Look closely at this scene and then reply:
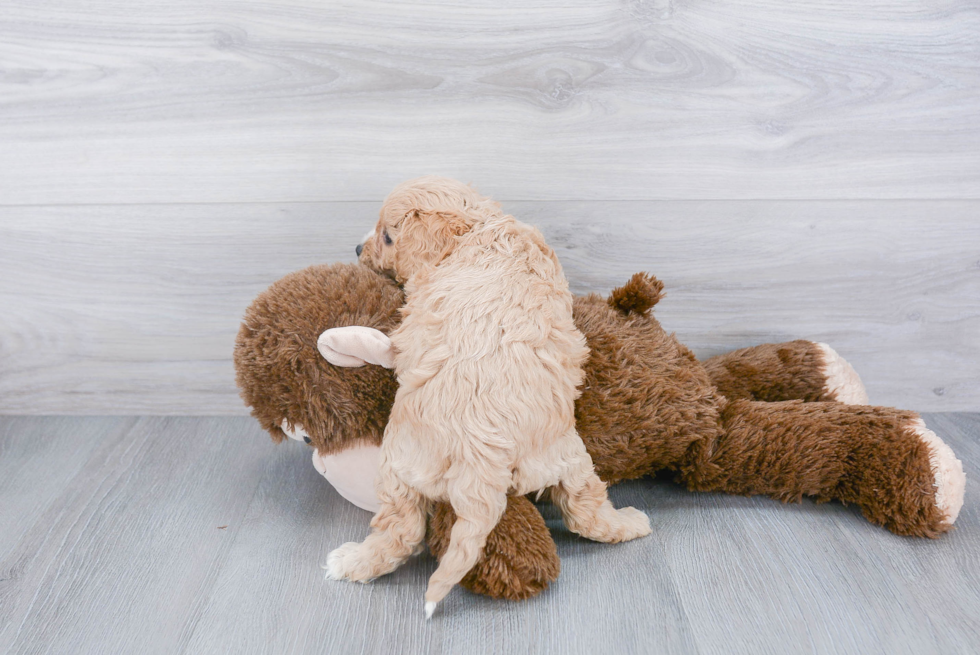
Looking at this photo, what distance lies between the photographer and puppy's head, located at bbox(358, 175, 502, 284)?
0.82 metres

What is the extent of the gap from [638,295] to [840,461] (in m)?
0.35

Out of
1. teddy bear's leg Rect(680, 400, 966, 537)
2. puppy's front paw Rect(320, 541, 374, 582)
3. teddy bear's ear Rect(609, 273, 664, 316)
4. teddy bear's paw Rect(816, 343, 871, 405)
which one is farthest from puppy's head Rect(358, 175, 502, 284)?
teddy bear's paw Rect(816, 343, 871, 405)

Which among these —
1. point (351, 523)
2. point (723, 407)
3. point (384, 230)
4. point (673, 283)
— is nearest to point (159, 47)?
point (384, 230)

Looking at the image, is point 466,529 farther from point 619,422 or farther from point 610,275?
point 610,275

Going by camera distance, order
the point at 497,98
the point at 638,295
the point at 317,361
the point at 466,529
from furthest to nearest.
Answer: the point at 497,98 < the point at 638,295 < the point at 317,361 < the point at 466,529

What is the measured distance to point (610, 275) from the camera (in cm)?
115

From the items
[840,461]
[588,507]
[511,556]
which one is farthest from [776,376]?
[511,556]

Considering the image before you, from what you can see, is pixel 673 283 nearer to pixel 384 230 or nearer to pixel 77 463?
pixel 384 230

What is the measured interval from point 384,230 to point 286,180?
1.04 feet

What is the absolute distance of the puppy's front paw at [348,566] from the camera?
0.83m

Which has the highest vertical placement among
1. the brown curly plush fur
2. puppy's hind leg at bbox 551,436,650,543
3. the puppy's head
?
the puppy's head

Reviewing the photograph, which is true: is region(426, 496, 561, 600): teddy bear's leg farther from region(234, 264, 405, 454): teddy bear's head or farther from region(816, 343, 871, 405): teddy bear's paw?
region(816, 343, 871, 405): teddy bear's paw

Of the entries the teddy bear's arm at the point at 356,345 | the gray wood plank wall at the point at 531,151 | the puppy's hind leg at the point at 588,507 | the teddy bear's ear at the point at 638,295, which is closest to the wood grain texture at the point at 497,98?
the gray wood plank wall at the point at 531,151

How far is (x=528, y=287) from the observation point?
80cm
